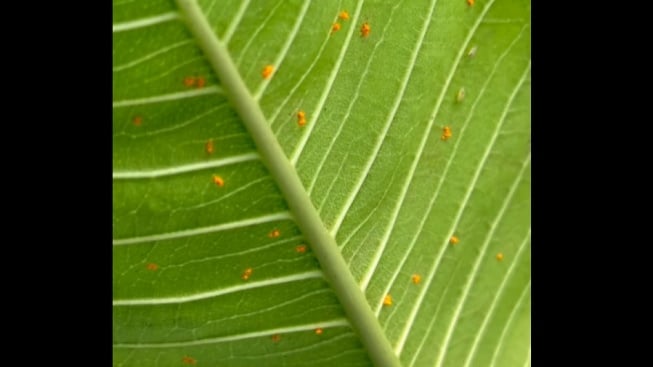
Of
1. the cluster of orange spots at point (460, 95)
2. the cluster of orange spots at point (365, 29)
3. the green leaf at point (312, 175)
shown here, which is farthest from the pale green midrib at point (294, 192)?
the cluster of orange spots at point (460, 95)

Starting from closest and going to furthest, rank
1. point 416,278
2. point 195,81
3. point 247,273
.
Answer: point 195,81 < point 247,273 < point 416,278

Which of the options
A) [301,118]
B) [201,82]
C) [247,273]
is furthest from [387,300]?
[201,82]

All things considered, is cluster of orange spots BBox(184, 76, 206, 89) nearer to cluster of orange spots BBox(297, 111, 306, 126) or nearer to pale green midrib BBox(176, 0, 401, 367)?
pale green midrib BBox(176, 0, 401, 367)

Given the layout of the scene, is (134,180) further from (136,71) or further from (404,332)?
(404,332)

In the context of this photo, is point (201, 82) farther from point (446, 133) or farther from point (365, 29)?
point (446, 133)

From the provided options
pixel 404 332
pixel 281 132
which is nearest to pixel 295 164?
pixel 281 132

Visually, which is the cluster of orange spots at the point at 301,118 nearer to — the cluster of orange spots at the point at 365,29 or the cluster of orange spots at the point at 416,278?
the cluster of orange spots at the point at 365,29
